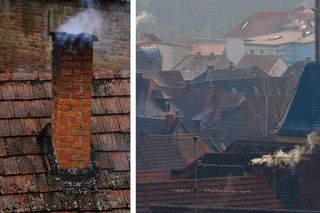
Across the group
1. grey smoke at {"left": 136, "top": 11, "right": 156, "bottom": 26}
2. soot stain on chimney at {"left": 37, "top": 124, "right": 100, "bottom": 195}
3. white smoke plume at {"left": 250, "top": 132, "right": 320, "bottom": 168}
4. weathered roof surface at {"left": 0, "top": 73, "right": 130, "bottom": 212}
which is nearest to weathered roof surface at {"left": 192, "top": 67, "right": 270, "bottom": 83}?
white smoke plume at {"left": 250, "top": 132, "right": 320, "bottom": 168}

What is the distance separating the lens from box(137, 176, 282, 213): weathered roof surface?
4.89 meters

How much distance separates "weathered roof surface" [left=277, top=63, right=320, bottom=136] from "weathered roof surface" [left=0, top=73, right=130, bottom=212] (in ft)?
15.0

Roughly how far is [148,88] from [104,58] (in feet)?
15.9

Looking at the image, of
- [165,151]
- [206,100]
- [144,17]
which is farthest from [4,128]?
[206,100]

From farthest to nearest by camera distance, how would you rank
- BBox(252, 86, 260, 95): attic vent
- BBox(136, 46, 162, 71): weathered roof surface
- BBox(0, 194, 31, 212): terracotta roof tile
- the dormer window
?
the dormer window
BBox(252, 86, 260, 95): attic vent
BBox(136, 46, 162, 71): weathered roof surface
BBox(0, 194, 31, 212): terracotta roof tile

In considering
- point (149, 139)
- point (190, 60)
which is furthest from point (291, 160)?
point (190, 60)

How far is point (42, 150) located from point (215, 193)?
136 inches

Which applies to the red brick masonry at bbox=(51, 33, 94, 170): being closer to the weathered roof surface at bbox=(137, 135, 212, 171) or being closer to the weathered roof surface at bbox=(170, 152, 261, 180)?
the weathered roof surface at bbox=(170, 152, 261, 180)

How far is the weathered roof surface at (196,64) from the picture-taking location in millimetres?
8298

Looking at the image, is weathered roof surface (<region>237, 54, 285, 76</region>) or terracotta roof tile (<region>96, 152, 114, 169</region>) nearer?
terracotta roof tile (<region>96, 152, 114, 169</region>)

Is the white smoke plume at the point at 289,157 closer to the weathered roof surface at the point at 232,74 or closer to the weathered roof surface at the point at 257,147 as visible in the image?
the weathered roof surface at the point at 257,147

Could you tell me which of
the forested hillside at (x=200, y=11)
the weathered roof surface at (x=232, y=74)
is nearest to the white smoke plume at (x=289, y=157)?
the weathered roof surface at (x=232, y=74)

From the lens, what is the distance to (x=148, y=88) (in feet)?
24.8

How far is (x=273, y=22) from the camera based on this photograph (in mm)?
6672
